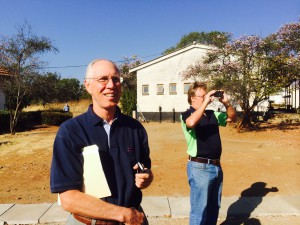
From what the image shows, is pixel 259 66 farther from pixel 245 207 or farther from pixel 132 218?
pixel 132 218

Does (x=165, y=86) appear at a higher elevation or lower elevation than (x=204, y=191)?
higher

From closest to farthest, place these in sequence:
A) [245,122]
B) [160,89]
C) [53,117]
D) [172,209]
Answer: [172,209], [245,122], [53,117], [160,89]

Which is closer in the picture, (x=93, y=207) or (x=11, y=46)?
(x=93, y=207)

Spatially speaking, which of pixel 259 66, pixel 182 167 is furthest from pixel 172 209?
pixel 259 66

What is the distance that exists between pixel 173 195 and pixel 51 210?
2475 millimetres

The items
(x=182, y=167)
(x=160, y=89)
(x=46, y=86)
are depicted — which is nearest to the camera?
(x=182, y=167)

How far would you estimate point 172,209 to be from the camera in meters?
5.27

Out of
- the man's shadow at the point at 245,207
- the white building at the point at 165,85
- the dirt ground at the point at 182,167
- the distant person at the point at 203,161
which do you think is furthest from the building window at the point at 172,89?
the distant person at the point at 203,161

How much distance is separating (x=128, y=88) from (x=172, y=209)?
33.0 meters

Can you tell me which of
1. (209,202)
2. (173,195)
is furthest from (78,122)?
(173,195)

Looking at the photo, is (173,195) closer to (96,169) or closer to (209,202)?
(209,202)

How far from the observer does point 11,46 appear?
17.2 m

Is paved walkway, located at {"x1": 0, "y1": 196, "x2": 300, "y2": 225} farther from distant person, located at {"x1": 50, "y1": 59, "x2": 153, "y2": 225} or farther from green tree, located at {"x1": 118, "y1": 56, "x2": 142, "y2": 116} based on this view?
green tree, located at {"x1": 118, "y1": 56, "x2": 142, "y2": 116}

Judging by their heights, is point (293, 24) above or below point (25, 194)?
above
